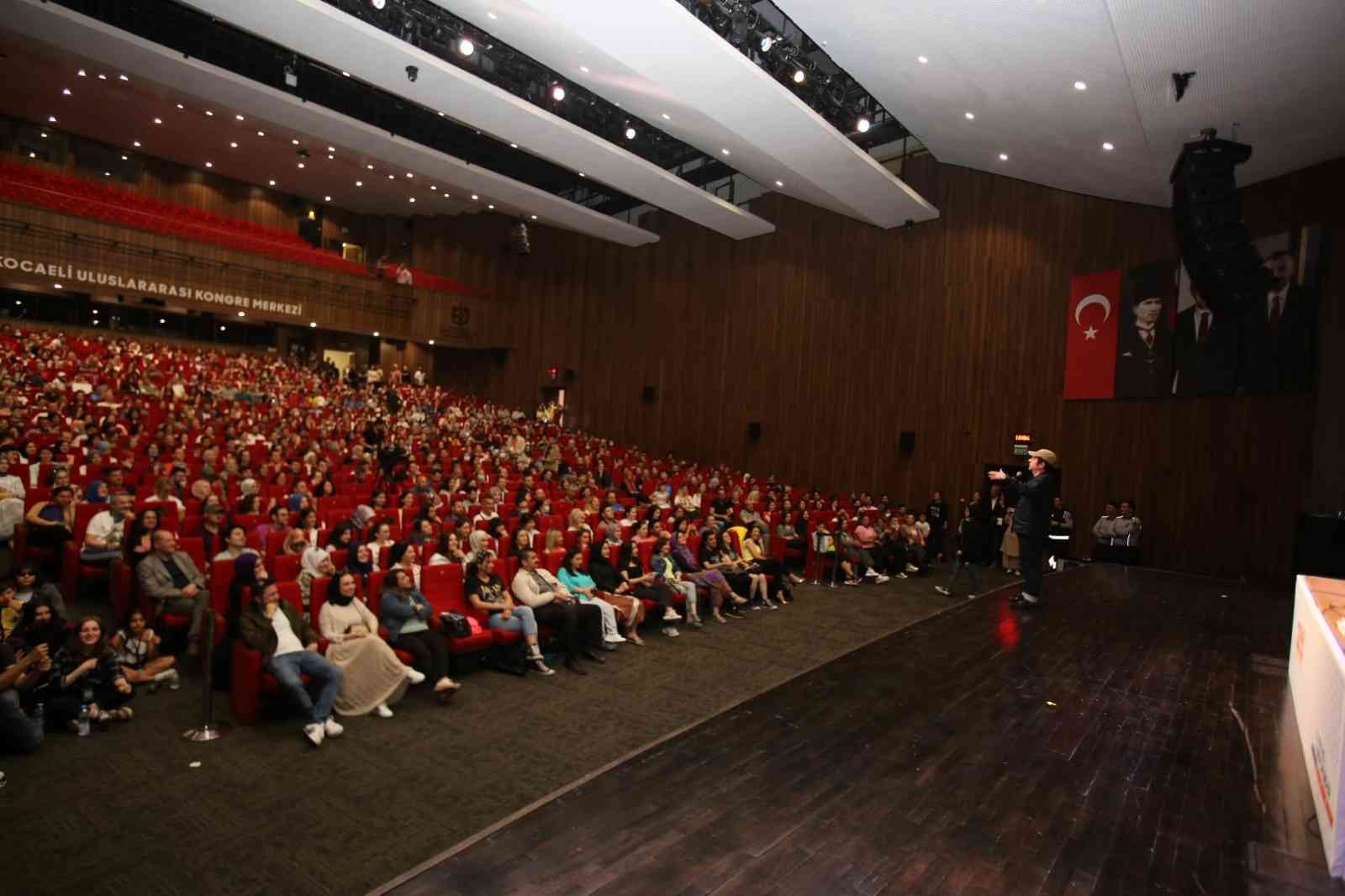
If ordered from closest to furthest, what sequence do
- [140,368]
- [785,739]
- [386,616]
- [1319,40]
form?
[785,739], [386,616], [1319,40], [140,368]

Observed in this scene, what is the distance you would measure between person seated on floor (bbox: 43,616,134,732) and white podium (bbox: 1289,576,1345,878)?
506 cm

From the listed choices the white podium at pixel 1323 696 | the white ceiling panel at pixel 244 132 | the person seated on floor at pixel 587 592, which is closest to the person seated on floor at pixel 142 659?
the person seated on floor at pixel 587 592

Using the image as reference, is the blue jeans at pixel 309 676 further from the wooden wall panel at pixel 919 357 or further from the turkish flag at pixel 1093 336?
the turkish flag at pixel 1093 336

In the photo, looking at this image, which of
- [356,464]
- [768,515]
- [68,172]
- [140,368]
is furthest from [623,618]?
[68,172]

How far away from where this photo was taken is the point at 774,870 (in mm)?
2490

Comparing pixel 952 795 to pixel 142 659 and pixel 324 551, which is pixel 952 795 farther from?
pixel 142 659

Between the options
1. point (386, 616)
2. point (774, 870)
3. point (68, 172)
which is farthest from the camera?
point (68, 172)

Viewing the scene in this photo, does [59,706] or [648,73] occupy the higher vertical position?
[648,73]

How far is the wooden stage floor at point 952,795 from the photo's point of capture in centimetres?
248

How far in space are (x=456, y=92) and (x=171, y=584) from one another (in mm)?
8542

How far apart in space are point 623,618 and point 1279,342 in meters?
8.04

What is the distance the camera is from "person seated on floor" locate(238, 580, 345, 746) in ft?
11.8

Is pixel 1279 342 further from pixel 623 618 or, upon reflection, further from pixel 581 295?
pixel 581 295

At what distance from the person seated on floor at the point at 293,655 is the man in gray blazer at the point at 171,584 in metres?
0.77
